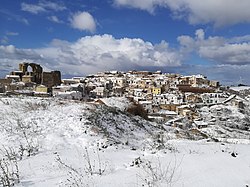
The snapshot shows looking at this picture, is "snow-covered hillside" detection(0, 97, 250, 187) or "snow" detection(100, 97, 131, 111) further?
"snow" detection(100, 97, 131, 111)

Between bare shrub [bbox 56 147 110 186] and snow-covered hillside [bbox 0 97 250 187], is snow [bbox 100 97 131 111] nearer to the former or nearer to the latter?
snow-covered hillside [bbox 0 97 250 187]

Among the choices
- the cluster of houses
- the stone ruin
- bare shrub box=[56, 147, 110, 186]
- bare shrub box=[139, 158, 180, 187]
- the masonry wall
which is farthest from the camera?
the masonry wall

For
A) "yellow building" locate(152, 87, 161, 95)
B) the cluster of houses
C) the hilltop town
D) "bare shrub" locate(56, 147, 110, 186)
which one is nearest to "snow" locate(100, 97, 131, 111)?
the hilltop town

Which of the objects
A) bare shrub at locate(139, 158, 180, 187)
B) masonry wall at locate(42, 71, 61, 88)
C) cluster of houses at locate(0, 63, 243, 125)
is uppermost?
masonry wall at locate(42, 71, 61, 88)

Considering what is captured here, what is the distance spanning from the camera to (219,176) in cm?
506

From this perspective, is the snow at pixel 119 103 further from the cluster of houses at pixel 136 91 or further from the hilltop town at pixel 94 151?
the cluster of houses at pixel 136 91

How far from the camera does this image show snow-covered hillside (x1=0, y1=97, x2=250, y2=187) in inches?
201

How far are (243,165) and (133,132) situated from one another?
25.3ft

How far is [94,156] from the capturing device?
750 cm

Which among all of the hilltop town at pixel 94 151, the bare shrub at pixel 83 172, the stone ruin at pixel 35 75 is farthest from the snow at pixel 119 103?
the stone ruin at pixel 35 75

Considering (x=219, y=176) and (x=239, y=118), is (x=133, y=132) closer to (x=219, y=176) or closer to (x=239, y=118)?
(x=219, y=176)

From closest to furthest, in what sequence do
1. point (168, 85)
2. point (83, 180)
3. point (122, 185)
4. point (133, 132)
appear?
point (122, 185)
point (83, 180)
point (133, 132)
point (168, 85)

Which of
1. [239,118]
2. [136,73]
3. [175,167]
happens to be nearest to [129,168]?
[175,167]

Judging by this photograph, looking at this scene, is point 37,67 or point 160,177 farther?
point 37,67
